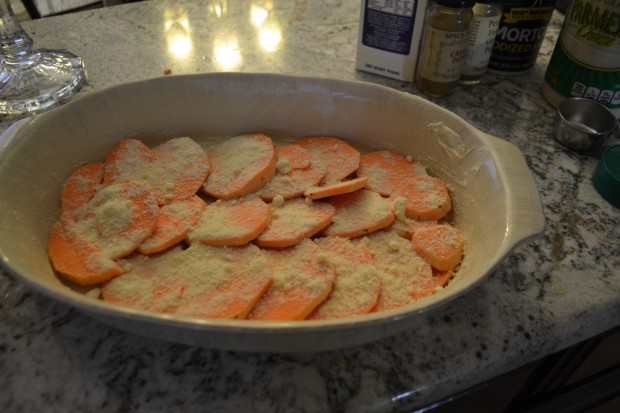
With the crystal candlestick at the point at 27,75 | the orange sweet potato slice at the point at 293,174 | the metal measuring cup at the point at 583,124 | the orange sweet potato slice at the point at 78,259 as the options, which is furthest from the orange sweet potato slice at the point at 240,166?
the metal measuring cup at the point at 583,124

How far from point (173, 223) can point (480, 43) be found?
2.66 feet

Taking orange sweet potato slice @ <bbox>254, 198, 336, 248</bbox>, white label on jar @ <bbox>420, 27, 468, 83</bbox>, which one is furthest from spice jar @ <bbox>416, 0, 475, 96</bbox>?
orange sweet potato slice @ <bbox>254, 198, 336, 248</bbox>

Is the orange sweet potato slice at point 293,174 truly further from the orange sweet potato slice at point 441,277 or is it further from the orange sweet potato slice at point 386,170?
the orange sweet potato slice at point 441,277

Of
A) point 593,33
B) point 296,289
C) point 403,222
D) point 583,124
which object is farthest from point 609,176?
point 296,289

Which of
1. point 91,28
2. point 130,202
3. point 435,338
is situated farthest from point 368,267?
point 91,28

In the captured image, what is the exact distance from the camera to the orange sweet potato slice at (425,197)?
2.73ft

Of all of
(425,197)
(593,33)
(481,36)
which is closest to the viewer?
(425,197)

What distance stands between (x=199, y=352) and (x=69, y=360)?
168mm

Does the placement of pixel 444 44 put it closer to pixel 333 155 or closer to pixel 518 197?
pixel 333 155

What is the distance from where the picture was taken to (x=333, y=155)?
0.95m

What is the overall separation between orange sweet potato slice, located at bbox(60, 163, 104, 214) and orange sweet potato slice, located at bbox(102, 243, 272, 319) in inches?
6.5

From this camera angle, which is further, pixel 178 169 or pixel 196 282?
pixel 178 169

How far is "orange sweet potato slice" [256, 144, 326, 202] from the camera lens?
2.85 feet

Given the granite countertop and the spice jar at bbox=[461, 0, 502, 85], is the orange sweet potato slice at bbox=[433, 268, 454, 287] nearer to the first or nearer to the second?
the granite countertop
